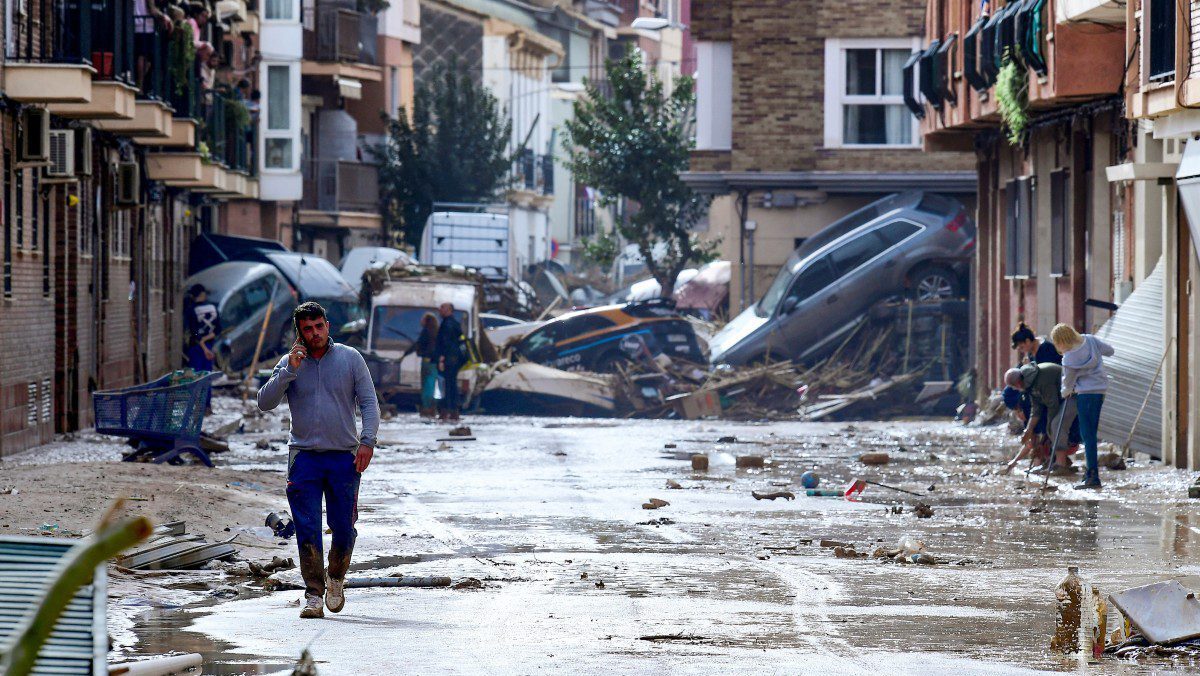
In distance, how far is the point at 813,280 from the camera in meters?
35.5

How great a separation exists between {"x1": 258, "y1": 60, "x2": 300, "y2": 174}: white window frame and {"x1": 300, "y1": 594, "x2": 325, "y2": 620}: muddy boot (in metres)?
39.4

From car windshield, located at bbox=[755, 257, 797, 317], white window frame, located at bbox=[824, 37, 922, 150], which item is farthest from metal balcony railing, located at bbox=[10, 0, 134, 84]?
white window frame, located at bbox=[824, 37, 922, 150]

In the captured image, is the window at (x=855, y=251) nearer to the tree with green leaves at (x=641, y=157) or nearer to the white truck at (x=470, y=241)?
the tree with green leaves at (x=641, y=157)

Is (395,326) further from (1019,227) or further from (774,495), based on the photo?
(774,495)

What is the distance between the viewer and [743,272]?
43781mm

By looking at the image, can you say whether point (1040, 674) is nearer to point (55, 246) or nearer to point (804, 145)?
point (55, 246)

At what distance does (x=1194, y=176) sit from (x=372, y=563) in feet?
31.2

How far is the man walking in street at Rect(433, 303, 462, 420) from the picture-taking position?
99.4 ft

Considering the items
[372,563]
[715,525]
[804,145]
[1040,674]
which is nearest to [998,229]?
[804,145]

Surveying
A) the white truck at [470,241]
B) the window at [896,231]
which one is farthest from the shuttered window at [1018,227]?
the white truck at [470,241]

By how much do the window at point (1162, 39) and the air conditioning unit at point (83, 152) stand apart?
1280cm

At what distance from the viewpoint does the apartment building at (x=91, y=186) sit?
870 inches

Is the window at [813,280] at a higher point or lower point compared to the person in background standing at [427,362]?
higher

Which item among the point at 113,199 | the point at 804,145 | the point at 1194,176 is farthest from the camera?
the point at 804,145
